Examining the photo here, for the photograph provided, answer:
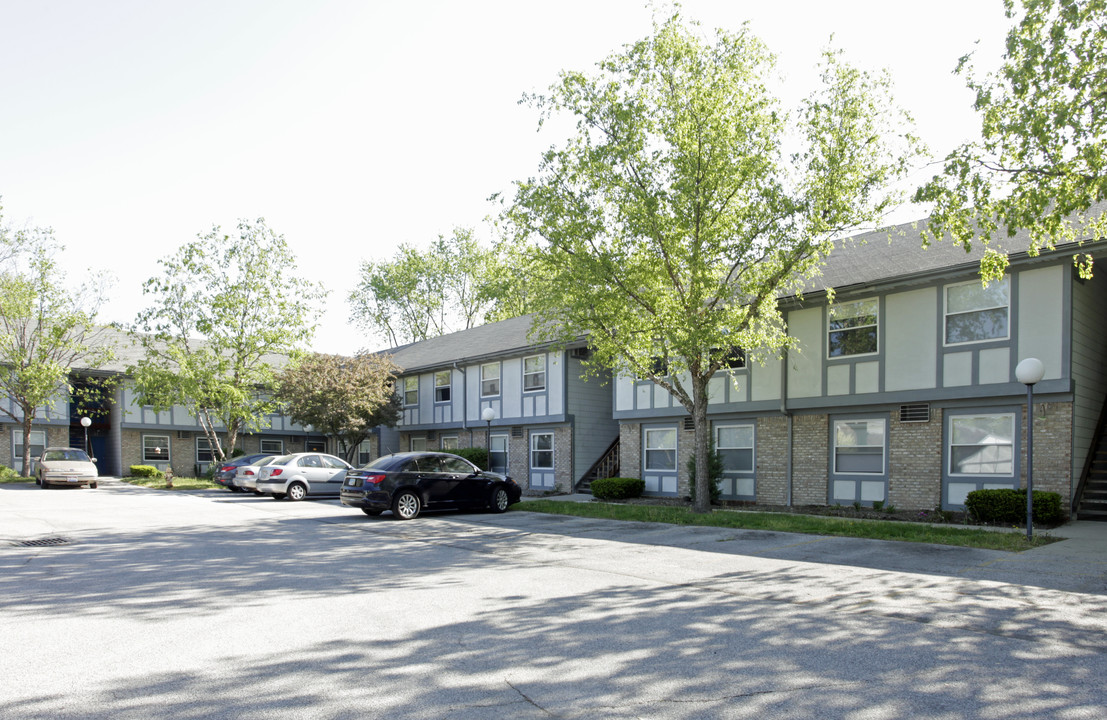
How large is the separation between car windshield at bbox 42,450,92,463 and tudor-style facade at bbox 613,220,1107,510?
23.2m

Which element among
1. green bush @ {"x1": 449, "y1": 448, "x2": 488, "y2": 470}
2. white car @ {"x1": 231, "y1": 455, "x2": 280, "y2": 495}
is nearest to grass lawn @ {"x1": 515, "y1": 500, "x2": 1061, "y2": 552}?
green bush @ {"x1": 449, "y1": 448, "x2": 488, "y2": 470}

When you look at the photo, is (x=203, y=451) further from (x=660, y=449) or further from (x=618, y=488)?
(x=660, y=449)

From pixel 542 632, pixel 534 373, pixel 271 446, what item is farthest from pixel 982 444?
pixel 271 446

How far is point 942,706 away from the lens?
4754 mm

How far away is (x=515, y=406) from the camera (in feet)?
94.2

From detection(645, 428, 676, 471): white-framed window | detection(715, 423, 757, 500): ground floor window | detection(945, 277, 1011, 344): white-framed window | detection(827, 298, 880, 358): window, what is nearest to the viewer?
detection(945, 277, 1011, 344): white-framed window

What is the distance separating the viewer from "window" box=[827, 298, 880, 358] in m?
18.1

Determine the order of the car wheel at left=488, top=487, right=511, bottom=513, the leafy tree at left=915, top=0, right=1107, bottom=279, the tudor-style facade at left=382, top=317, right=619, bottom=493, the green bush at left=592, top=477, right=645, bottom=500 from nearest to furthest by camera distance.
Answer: the leafy tree at left=915, top=0, right=1107, bottom=279 < the car wheel at left=488, top=487, right=511, bottom=513 < the green bush at left=592, top=477, right=645, bottom=500 < the tudor-style facade at left=382, top=317, right=619, bottom=493

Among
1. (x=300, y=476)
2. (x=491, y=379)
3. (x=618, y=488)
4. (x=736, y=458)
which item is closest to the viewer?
(x=736, y=458)

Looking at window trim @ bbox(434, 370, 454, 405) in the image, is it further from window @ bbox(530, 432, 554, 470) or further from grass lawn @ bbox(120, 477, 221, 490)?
grass lawn @ bbox(120, 477, 221, 490)

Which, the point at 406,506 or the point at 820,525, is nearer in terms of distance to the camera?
the point at 820,525

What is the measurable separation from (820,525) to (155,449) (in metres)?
34.4

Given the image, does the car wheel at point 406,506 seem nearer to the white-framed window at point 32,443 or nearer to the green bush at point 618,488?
the green bush at point 618,488

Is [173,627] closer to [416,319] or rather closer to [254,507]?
[254,507]
